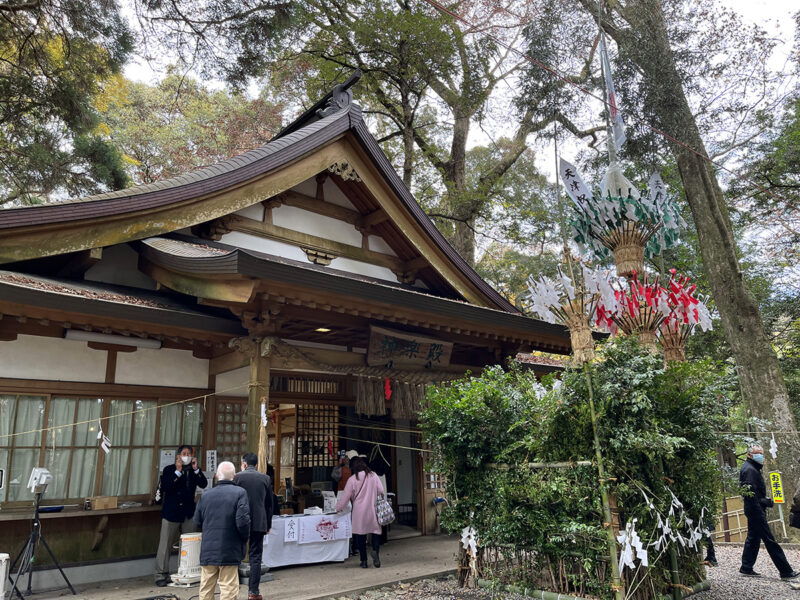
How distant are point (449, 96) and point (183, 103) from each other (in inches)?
522

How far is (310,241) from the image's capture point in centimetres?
928

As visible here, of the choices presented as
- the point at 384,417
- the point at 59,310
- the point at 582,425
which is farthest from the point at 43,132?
the point at 582,425

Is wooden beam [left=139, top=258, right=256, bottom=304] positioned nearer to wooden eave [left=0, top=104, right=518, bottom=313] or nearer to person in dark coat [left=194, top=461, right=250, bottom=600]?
wooden eave [left=0, top=104, right=518, bottom=313]

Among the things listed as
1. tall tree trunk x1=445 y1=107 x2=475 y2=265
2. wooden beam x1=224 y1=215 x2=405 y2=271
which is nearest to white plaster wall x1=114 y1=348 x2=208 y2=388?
wooden beam x1=224 y1=215 x2=405 y2=271

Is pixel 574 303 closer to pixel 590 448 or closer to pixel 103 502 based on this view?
pixel 590 448

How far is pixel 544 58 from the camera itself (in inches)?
507

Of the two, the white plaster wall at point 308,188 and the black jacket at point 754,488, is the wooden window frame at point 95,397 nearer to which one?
the white plaster wall at point 308,188

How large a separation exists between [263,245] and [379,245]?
249 centimetres

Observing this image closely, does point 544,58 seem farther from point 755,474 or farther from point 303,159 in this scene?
point 755,474

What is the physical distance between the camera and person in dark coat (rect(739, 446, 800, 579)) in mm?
7043

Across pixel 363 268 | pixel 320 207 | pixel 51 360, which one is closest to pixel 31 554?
pixel 51 360

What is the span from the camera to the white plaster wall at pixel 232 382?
26.6 feet

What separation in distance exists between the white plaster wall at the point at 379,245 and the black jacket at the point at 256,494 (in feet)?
17.3

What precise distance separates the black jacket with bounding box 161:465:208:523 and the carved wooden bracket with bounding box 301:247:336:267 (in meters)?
3.87
